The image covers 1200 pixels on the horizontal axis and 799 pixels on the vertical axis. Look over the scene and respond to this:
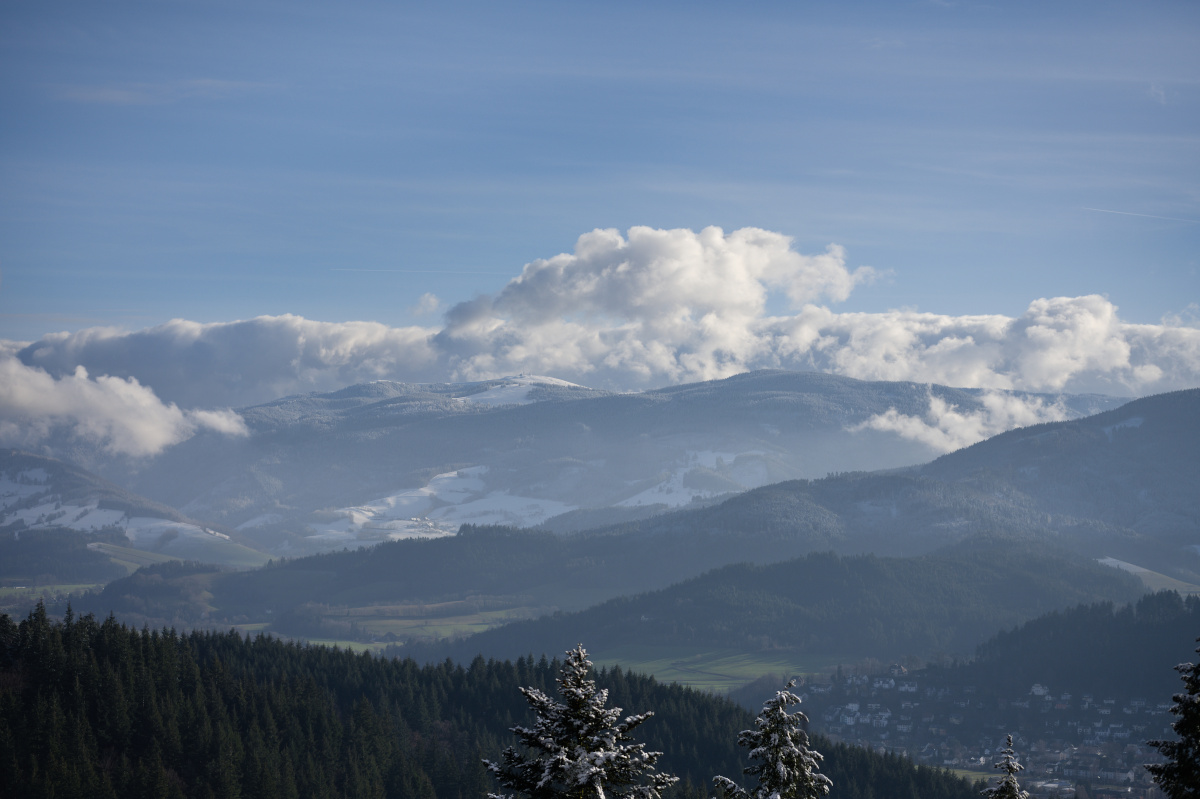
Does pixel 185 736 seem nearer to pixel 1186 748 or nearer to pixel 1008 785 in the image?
pixel 1008 785

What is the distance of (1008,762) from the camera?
128ft

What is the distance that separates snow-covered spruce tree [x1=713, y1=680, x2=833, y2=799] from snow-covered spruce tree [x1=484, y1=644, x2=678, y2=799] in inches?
244

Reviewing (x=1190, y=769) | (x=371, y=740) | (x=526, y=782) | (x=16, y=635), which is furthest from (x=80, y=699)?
(x=1190, y=769)

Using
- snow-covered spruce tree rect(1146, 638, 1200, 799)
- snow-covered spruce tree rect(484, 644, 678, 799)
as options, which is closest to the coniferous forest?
snow-covered spruce tree rect(1146, 638, 1200, 799)

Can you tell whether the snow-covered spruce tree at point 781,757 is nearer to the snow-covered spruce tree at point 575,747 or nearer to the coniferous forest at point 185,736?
the snow-covered spruce tree at point 575,747

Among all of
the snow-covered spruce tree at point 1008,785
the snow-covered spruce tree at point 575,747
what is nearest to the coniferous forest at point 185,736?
the snow-covered spruce tree at point 1008,785

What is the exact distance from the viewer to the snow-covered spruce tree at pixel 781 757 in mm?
37312

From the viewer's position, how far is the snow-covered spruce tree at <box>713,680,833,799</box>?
37.3 metres

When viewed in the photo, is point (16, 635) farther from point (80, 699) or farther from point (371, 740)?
point (371, 740)

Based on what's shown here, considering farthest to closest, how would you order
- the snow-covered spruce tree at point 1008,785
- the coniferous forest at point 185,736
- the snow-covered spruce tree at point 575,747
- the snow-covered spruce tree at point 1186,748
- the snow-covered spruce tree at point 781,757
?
the coniferous forest at point 185,736 < the snow-covered spruce tree at point 1008,785 < the snow-covered spruce tree at point 781,757 < the snow-covered spruce tree at point 1186,748 < the snow-covered spruce tree at point 575,747

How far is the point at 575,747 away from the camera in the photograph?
1270 inches

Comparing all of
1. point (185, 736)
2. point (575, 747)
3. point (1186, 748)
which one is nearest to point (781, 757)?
point (575, 747)

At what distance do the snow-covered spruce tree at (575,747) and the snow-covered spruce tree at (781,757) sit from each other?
20.4ft

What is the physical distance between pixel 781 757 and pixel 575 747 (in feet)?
30.8
